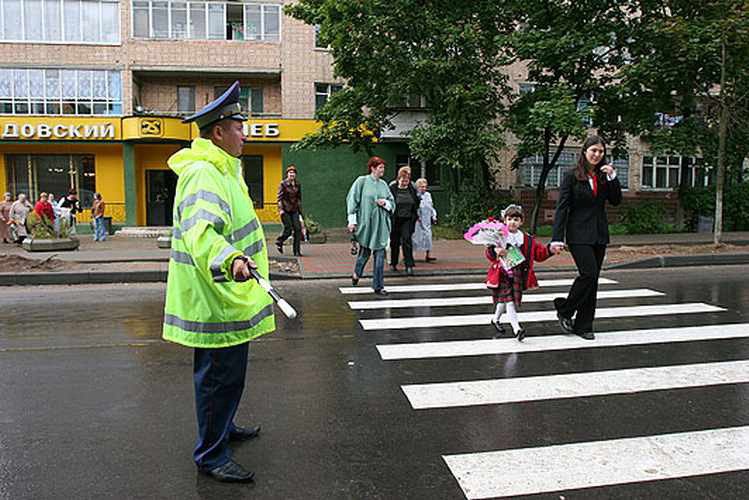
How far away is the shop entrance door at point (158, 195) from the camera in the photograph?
90.8 feet

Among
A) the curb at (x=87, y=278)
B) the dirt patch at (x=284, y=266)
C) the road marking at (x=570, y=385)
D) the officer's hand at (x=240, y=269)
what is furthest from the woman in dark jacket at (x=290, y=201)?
the officer's hand at (x=240, y=269)

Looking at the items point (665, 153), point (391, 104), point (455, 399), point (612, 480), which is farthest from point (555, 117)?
point (612, 480)

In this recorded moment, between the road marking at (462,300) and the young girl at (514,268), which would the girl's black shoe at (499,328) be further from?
the road marking at (462,300)

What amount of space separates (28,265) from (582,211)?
10079mm

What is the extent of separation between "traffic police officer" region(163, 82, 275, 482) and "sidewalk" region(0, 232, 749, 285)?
7.72 m

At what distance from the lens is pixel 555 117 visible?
1510 cm

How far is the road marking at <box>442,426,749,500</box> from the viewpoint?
3.28 metres

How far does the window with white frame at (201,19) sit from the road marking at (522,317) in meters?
21.0

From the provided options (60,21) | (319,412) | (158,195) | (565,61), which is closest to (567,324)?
(319,412)

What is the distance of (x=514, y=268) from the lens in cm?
627

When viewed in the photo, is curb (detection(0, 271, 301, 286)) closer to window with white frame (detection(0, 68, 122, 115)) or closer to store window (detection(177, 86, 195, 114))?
window with white frame (detection(0, 68, 122, 115))

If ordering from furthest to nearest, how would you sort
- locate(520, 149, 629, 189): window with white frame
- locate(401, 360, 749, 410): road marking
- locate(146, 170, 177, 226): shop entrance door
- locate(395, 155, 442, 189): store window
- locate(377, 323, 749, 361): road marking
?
1. locate(146, 170, 177, 226): shop entrance door
2. locate(520, 149, 629, 189): window with white frame
3. locate(395, 155, 442, 189): store window
4. locate(377, 323, 749, 361): road marking
5. locate(401, 360, 749, 410): road marking

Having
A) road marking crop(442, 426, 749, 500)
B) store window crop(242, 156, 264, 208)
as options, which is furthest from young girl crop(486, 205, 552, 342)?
store window crop(242, 156, 264, 208)

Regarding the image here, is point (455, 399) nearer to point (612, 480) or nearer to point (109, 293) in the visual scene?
point (612, 480)
